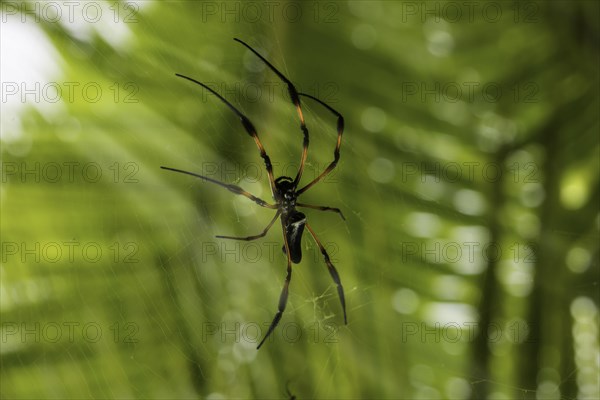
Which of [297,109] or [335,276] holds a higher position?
[297,109]

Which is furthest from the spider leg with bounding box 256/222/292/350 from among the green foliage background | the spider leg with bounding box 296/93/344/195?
the spider leg with bounding box 296/93/344/195

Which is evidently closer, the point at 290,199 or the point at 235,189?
the point at 235,189

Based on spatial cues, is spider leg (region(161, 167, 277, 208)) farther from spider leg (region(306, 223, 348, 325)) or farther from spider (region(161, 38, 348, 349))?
spider leg (region(306, 223, 348, 325))

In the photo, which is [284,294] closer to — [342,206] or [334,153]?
[342,206]

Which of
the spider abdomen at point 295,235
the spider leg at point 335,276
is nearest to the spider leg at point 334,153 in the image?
the spider abdomen at point 295,235

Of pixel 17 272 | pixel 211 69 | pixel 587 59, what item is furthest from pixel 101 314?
pixel 587 59

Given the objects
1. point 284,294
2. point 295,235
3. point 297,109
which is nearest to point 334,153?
point 297,109

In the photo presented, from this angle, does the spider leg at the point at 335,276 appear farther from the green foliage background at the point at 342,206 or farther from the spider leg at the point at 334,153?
the spider leg at the point at 334,153
